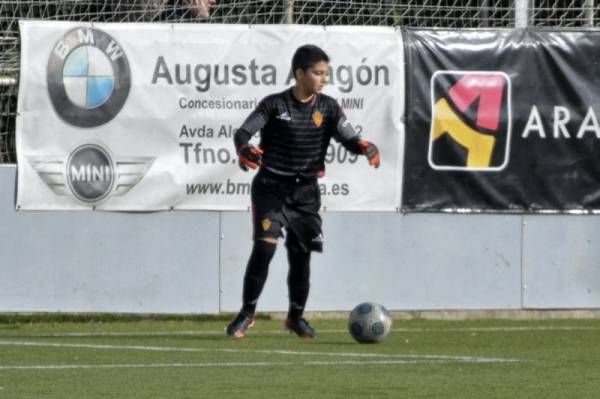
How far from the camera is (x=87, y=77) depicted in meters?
14.2

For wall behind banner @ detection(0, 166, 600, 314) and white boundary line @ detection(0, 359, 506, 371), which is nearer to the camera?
white boundary line @ detection(0, 359, 506, 371)


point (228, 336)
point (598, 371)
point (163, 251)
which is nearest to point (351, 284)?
point (163, 251)

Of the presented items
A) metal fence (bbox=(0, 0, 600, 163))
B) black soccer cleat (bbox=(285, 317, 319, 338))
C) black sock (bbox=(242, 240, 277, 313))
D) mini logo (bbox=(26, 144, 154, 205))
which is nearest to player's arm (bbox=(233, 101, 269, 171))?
black sock (bbox=(242, 240, 277, 313))

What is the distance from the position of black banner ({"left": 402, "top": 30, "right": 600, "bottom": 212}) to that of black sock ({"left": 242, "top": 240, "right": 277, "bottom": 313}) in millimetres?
2953

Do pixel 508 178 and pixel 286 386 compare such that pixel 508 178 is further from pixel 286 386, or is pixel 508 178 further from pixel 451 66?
pixel 286 386

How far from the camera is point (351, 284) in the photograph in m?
14.6

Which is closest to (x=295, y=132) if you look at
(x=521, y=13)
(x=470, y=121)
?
(x=470, y=121)

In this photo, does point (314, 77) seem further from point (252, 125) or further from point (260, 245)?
point (260, 245)

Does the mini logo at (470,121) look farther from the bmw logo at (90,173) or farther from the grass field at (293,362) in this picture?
the bmw logo at (90,173)

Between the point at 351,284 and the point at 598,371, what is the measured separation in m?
5.37

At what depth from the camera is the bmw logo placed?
14133mm

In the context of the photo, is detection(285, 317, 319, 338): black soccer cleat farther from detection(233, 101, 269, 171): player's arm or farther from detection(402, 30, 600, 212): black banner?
detection(402, 30, 600, 212): black banner

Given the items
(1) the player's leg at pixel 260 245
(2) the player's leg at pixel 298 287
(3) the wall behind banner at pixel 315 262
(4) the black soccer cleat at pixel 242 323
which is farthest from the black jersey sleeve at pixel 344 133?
(3) the wall behind banner at pixel 315 262

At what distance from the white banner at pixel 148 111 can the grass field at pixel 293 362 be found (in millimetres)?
1077
